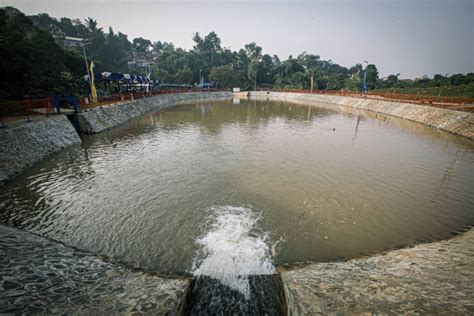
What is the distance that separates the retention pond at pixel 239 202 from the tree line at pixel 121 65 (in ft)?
47.8

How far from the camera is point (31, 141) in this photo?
555 inches

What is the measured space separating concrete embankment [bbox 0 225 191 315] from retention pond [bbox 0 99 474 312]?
0.76 m

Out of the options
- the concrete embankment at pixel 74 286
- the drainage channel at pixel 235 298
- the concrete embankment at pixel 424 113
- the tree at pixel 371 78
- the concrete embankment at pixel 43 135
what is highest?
the tree at pixel 371 78

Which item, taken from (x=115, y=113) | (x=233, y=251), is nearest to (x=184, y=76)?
(x=115, y=113)

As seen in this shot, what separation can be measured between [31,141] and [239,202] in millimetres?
14462

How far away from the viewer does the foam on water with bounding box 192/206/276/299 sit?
5766mm

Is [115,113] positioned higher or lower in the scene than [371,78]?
lower

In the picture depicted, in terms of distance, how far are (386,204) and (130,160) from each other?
46.8ft

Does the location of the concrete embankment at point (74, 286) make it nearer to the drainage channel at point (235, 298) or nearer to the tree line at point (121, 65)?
the drainage channel at point (235, 298)

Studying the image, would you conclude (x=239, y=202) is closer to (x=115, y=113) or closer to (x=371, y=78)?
(x=115, y=113)

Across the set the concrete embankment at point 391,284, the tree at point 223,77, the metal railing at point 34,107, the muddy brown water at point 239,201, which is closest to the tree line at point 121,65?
the tree at point 223,77

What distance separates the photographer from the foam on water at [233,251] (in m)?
5.77

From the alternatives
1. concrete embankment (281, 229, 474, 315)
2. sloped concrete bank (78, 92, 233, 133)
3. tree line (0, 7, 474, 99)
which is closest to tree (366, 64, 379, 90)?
tree line (0, 7, 474, 99)

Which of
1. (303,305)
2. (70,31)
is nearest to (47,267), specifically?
(303,305)
